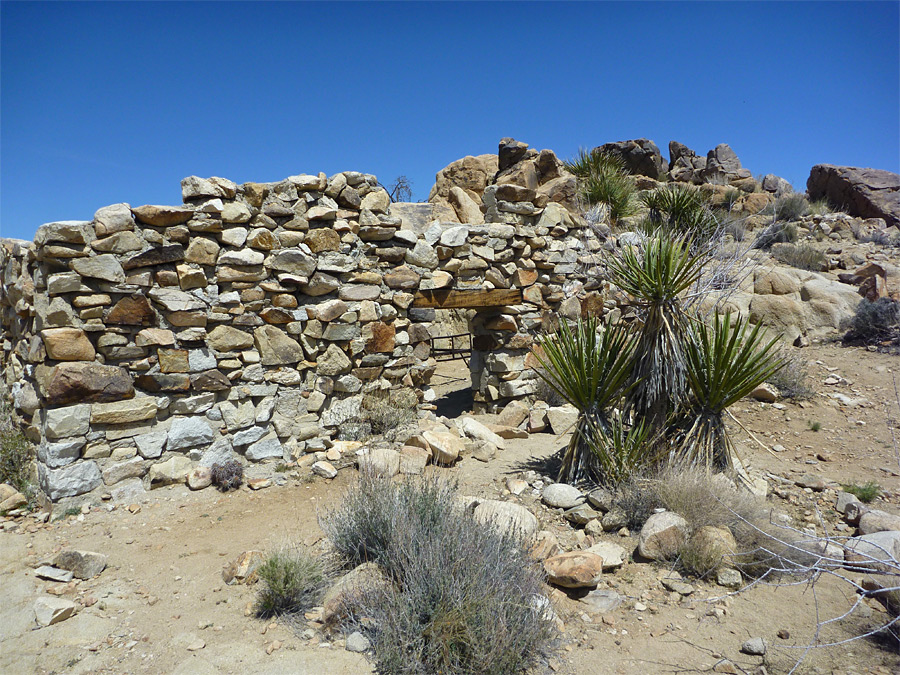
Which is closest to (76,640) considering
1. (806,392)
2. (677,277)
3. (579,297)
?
(677,277)

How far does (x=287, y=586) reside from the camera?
3162 mm

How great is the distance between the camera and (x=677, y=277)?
4.81 meters

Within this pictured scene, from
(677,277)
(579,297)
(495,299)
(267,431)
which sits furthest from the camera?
(579,297)

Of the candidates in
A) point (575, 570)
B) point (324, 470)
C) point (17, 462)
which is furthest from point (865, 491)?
point (17, 462)

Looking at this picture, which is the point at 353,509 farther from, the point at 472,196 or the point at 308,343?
the point at 472,196

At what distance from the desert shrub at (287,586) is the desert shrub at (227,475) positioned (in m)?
1.87

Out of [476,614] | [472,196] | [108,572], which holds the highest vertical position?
[472,196]

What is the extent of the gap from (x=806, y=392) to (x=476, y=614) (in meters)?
6.16

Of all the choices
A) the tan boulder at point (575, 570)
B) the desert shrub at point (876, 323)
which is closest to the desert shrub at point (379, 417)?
the tan boulder at point (575, 570)

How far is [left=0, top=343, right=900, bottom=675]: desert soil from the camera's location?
2.83m

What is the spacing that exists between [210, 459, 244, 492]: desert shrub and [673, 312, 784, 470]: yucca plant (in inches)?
149

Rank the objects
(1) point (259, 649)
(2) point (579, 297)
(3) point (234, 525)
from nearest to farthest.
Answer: (1) point (259, 649), (3) point (234, 525), (2) point (579, 297)

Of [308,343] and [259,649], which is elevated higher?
[308,343]

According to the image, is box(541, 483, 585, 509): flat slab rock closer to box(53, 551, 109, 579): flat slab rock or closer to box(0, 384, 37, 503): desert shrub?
box(53, 551, 109, 579): flat slab rock
